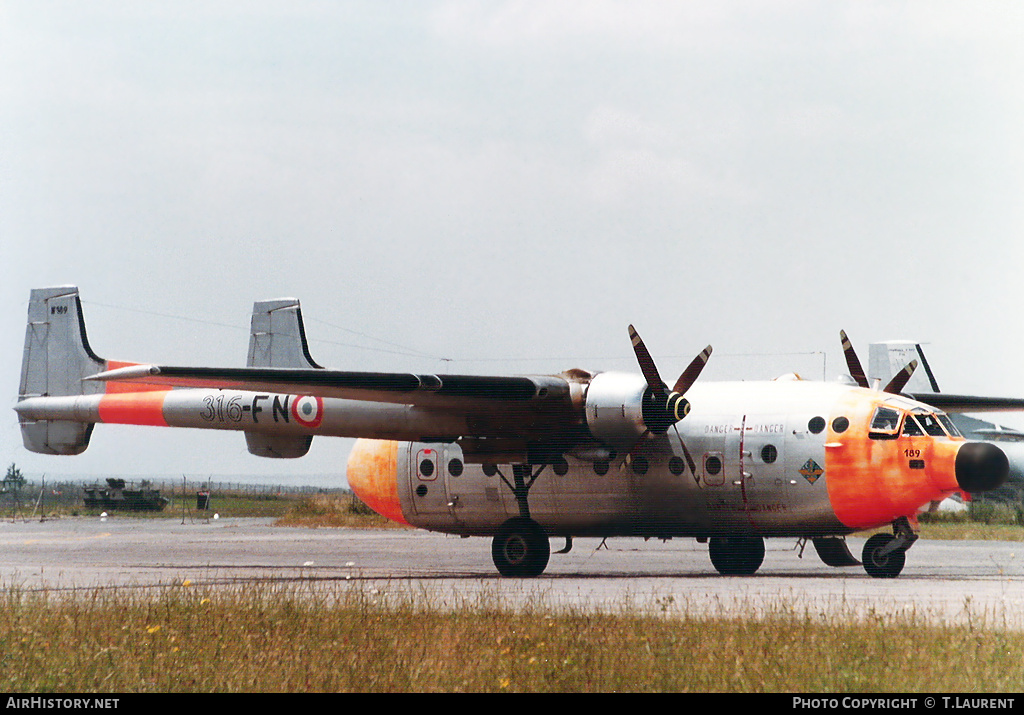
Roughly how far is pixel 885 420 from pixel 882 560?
2773 millimetres

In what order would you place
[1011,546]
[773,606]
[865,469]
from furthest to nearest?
[1011,546], [865,469], [773,606]

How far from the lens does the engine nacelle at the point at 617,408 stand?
71.3 feet

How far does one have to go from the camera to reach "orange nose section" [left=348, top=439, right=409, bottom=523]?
85.4 ft

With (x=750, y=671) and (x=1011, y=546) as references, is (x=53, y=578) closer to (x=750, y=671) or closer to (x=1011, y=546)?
(x=750, y=671)

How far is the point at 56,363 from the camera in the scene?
2834cm

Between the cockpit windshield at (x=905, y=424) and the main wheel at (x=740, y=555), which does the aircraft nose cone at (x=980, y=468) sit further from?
the main wheel at (x=740, y=555)

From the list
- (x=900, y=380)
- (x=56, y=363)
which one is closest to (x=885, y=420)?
(x=900, y=380)

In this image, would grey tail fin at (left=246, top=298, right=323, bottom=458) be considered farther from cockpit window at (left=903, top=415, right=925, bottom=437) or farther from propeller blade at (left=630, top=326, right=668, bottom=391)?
cockpit window at (left=903, top=415, right=925, bottom=437)

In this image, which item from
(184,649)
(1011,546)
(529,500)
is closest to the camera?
(184,649)

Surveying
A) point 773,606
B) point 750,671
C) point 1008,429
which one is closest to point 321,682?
point 750,671

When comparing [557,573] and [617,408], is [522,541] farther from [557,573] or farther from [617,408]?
[617,408]

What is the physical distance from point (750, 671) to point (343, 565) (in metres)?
16.9

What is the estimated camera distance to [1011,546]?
36.1 m

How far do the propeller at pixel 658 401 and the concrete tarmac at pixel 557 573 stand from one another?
269 centimetres
